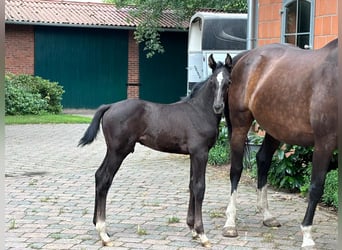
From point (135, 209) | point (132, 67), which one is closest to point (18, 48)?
point (132, 67)

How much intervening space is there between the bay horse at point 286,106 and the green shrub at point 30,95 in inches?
555

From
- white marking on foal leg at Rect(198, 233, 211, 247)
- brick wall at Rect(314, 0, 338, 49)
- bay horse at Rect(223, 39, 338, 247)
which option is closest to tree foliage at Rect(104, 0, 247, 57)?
brick wall at Rect(314, 0, 338, 49)

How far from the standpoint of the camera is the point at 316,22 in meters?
8.04

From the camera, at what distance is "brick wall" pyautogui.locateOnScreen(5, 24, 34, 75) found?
21984 millimetres

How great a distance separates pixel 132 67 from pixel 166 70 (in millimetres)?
1569

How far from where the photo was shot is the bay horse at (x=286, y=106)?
4.78 meters

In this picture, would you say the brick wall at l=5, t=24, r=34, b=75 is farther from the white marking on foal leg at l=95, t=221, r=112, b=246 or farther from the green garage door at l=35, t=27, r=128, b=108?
the white marking on foal leg at l=95, t=221, r=112, b=246

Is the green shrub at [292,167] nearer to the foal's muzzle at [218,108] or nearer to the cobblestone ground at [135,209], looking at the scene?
the cobblestone ground at [135,209]

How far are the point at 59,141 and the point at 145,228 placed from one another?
793 centimetres

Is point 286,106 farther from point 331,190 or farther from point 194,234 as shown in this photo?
point 331,190

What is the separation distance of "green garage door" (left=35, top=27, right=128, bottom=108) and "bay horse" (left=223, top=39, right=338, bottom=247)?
57.0 feet

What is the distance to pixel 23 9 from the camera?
22.7 m

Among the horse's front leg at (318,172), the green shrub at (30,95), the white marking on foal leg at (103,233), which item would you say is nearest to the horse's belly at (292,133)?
the horse's front leg at (318,172)

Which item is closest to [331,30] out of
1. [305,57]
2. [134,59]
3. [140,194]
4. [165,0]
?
[305,57]
